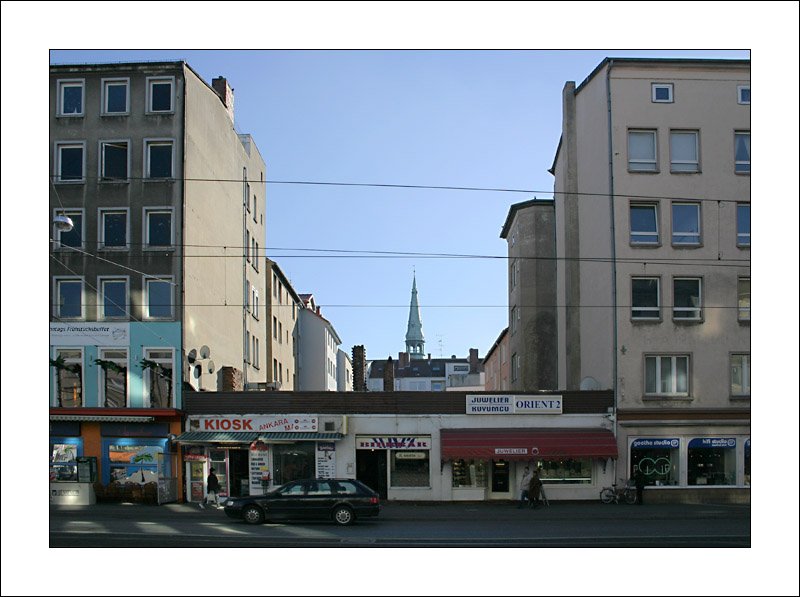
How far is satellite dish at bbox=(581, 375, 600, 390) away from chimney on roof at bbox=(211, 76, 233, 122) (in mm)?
21944

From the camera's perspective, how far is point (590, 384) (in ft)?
127

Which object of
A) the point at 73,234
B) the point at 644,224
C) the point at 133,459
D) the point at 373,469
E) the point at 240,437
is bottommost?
the point at 373,469

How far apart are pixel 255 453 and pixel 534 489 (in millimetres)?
10827

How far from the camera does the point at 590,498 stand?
35781 millimetres

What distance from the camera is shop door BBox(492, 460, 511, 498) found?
3616cm

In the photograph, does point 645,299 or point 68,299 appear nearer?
point 68,299

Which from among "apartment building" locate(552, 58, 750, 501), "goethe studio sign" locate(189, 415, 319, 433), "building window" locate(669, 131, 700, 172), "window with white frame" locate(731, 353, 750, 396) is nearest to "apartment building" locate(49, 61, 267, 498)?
"goethe studio sign" locate(189, 415, 319, 433)

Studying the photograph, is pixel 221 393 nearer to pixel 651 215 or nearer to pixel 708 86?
pixel 651 215

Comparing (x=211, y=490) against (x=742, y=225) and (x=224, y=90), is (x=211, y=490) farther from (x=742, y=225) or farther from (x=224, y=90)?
(x=742, y=225)

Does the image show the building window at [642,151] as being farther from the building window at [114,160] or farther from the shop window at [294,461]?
the building window at [114,160]

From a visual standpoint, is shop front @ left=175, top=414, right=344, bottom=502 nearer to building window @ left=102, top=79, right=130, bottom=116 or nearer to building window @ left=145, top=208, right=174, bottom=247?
building window @ left=145, top=208, right=174, bottom=247

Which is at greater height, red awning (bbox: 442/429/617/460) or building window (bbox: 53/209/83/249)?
building window (bbox: 53/209/83/249)

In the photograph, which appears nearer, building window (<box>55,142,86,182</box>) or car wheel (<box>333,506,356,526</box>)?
car wheel (<box>333,506,356,526</box>)

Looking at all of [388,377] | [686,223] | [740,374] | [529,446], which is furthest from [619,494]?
[388,377]
